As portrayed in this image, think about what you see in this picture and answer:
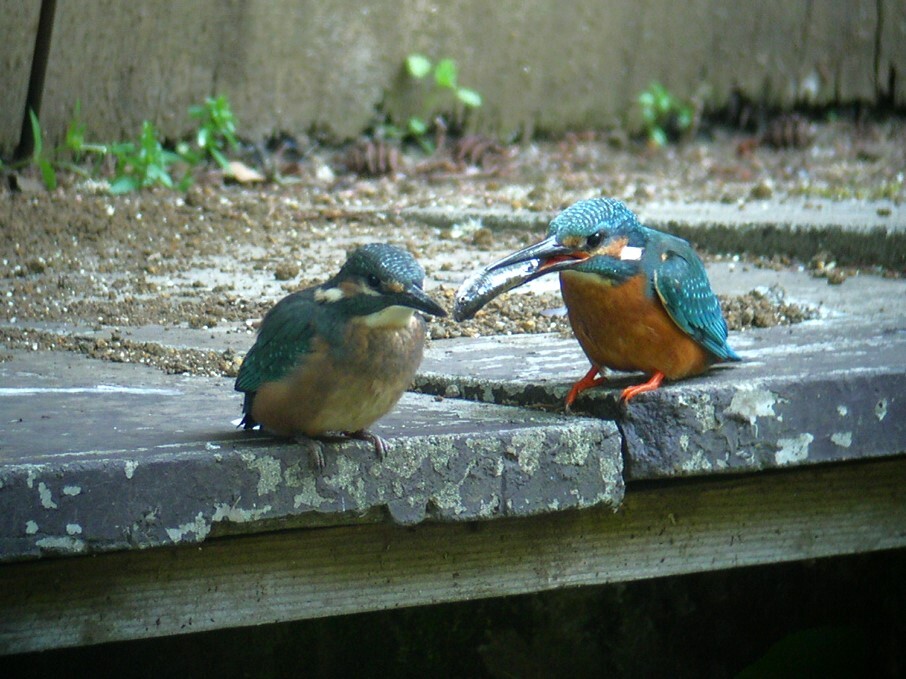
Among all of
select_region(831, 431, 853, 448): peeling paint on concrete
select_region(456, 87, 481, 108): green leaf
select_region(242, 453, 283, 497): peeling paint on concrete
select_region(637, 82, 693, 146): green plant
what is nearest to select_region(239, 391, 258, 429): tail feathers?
select_region(242, 453, 283, 497): peeling paint on concrete

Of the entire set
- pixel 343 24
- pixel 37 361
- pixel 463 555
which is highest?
pixel 343 24

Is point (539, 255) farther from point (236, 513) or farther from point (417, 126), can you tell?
point (417, 126)

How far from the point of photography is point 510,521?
301cm

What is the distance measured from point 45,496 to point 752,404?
1445 millimetres

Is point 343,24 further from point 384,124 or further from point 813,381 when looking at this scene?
point 813,381

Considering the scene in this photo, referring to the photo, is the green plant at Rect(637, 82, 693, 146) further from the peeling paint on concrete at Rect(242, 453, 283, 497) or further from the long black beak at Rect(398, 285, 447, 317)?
the peeling paint on concrete at Rect(242, 453, 283, 497)

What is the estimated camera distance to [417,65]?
6730 mm

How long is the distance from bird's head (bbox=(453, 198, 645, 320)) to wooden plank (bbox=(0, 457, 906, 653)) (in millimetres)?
510

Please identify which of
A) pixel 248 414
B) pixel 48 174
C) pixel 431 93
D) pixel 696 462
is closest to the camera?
pixel 248 414

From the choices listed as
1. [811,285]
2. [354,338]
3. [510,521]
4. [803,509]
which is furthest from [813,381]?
[811,285]

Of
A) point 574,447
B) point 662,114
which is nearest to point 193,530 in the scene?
point 574,447

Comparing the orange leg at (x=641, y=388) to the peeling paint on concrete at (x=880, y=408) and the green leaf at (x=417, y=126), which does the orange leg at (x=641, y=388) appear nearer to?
the peeling paint on concrete at (x=880, y=408)

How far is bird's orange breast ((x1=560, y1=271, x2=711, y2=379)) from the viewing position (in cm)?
299

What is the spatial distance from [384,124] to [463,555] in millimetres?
4152
